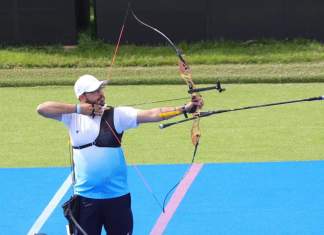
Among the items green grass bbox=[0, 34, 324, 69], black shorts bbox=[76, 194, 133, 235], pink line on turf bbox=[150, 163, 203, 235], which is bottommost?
green grass bbox=[0, 34, 324, 69]

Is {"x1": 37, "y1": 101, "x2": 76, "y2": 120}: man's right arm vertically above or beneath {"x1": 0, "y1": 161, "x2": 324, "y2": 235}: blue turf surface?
above

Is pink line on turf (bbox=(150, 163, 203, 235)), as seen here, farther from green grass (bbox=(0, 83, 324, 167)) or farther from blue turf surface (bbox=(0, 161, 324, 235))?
green grass (bbox=(0, 83, 324, 167))

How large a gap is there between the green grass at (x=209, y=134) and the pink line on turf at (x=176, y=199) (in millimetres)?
671

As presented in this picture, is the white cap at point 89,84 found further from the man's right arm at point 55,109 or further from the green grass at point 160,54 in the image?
the green grass at point 160,54

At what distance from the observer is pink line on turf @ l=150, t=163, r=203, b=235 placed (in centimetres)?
1048

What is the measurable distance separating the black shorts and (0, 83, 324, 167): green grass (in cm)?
518

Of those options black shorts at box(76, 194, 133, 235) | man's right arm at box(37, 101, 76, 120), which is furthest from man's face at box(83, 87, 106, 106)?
black shorts at box(76, 194, 133, 235)

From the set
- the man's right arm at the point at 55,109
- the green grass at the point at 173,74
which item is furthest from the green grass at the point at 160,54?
the man's right arm at the point at 55,109

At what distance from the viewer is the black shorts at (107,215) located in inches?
327

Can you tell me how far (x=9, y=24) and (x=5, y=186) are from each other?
530 inches

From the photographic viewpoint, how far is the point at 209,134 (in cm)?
1521

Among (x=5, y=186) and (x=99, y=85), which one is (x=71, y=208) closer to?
(x=99, y=85)

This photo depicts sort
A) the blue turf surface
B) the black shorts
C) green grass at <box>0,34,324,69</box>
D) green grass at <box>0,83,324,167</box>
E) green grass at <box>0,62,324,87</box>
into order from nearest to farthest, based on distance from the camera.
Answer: the black shorts
the blue turf surface
green grass at <box>0,83,324,167</box>
green grass at <box>0,62,324,87</box>
green grass at <box>0,34,324,69</box>

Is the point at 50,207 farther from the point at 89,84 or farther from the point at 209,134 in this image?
the point at 209,134
